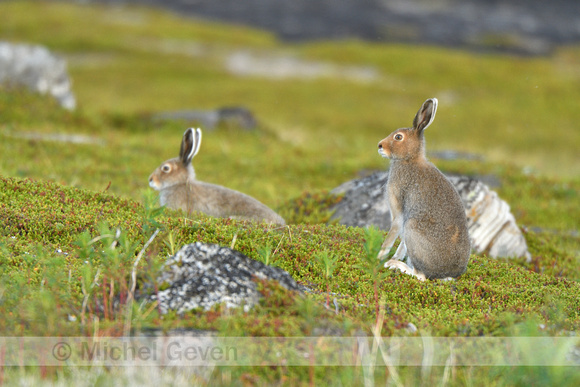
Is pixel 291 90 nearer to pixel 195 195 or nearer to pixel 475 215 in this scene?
pixel 195 195

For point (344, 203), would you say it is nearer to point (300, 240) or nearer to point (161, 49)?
point (300, 240)

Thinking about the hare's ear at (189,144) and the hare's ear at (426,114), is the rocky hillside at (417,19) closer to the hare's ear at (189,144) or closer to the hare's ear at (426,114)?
the hare's ear at (189,144)

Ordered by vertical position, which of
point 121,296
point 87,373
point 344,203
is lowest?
point 87,373

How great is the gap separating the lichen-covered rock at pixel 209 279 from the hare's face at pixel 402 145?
3470 mm

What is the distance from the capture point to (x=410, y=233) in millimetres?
8594

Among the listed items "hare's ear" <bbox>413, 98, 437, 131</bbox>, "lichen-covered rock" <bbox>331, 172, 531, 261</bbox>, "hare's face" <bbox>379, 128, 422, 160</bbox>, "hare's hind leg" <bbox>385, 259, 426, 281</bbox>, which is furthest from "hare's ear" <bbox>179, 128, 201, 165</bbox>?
"hare's hind leg" <bbox>385, 259, 426, 281</bbox>

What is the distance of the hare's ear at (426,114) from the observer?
9.00 meters

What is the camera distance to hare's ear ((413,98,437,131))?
900 centimetres

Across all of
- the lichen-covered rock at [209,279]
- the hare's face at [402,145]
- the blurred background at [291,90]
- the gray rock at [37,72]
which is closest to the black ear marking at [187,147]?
the blurred background at [291,90]

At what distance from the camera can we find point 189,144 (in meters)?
12.6

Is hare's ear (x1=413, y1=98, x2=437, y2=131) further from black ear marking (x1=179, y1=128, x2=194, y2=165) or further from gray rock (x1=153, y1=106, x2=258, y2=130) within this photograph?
gray rock (x1=153, y1=106, x2=258, y2=130)

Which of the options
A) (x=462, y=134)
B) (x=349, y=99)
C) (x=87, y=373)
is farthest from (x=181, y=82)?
(x=87, y=373)

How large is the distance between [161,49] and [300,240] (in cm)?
5445

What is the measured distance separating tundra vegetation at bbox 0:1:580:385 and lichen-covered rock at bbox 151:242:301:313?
0.17 meters
